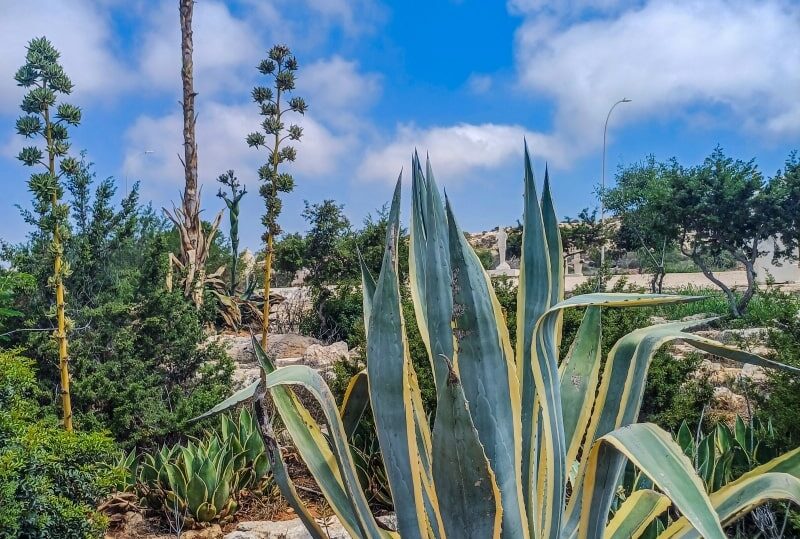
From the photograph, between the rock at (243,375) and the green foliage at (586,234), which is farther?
the green foliage at (586,234)

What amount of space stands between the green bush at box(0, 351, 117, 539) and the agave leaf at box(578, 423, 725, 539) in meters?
1.96

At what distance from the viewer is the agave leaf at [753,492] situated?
55.1 inches

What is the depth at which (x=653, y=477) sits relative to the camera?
3.87 feet

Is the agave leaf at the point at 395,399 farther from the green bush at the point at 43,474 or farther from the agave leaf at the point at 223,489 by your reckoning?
the agave leaf at the point at 223,489

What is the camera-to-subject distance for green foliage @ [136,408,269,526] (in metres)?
3.49

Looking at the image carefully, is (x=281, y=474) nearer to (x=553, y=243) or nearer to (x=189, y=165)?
(x=553, y=243)

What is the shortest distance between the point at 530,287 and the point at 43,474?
2074mm

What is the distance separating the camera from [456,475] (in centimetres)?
130

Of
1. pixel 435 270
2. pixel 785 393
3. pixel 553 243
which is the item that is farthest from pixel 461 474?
pixel 785 393

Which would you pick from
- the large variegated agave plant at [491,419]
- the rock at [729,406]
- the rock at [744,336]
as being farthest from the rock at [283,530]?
the rock at [744,336]

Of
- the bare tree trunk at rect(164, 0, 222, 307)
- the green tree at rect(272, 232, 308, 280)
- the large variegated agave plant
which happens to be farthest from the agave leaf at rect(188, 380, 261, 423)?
the green tree at rect(272, 232, 308, 280)

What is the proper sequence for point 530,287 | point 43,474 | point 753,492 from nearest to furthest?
point 753,492 < point 530,287 < point 43,474

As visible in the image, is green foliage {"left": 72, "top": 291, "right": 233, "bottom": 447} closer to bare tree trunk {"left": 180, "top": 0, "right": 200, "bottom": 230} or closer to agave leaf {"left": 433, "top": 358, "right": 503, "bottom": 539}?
agave leaf {"left": 433, "top": 358, "right": 503, "bottom": 539}

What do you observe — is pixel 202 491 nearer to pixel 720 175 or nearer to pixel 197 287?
pixel 197 287
